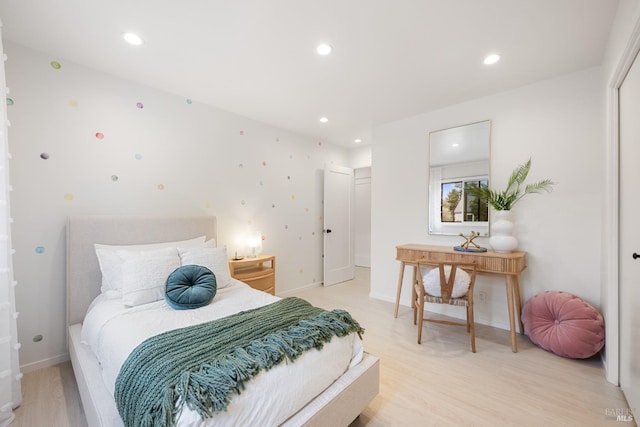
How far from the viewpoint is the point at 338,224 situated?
4.71 m

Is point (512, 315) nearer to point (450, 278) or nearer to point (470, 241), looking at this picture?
point (450, 278)

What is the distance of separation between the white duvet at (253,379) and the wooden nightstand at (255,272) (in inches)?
37.6

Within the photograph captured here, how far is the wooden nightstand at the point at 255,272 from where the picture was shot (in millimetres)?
3096

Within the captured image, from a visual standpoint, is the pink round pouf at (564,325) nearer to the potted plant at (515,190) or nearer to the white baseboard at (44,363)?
the potted plant at (515,190)

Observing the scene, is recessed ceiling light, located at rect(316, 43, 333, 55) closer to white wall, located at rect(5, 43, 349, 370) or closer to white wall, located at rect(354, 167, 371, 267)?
white wall, located at rect(5, 43, 349, 370)

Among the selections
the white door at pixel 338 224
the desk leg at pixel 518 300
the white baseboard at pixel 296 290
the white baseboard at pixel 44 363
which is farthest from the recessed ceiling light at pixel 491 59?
the white baseboard at pixel 44 363

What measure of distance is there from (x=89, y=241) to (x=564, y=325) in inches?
158

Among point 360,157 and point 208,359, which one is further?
point 360,157

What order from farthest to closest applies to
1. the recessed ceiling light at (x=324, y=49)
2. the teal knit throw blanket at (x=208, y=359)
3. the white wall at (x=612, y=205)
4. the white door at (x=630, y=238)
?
the recessed ceiling light at (x=324, y=49) → the white wall at (x=612, y=205) → the white door at (x=630, y=238) → the teal knit throw blanket at (x=208, y=359)

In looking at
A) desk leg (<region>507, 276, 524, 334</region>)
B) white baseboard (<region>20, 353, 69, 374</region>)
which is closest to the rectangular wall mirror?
desk leg (<region>507, 276, 524, 334</region>)

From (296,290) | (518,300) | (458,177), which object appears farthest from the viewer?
(296,290)

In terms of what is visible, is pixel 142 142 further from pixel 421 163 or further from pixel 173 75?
pixel 421 163

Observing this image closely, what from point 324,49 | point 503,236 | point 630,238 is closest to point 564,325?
point 503,236

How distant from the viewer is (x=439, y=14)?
1698 millimetres
